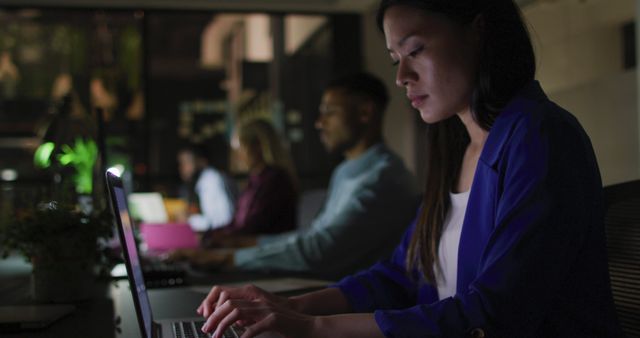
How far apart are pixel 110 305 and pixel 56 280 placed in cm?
14

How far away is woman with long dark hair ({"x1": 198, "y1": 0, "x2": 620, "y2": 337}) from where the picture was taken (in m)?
0.99

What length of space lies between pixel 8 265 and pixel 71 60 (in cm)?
441

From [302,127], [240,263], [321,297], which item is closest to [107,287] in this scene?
[240,263]

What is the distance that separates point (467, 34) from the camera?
123 centimetres

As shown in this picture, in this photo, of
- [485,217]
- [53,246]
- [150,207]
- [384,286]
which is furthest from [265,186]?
[485,217]

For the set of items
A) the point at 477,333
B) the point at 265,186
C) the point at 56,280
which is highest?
the point at 265,186

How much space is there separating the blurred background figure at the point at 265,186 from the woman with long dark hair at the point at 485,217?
231cm

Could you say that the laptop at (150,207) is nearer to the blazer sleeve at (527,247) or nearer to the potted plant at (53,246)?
the potted plant at (53,246)

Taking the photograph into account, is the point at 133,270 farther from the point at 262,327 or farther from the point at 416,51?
the point at 416,51

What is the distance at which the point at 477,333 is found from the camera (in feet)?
3.19

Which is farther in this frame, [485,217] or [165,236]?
[165,236]

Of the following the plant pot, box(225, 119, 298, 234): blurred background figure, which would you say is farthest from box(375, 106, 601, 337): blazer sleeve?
box(225, 119, 298, 234): blurred background figure

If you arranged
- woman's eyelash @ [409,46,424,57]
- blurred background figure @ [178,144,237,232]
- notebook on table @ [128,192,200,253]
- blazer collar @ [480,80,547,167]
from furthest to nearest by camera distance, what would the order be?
blurred background figure @ [178,144,237,232]
notebook on table @ [128,192,200,253]
woman's eyelash @ [409,46,424,57]
blazer collar @ [480,80,547,167]

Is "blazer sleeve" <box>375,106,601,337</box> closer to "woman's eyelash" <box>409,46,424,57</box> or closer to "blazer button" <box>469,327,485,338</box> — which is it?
"blazer button" <box>469,327,485,338</box>
